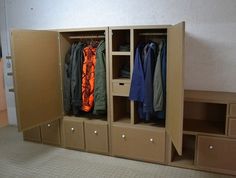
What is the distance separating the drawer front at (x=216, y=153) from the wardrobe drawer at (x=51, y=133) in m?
1.81

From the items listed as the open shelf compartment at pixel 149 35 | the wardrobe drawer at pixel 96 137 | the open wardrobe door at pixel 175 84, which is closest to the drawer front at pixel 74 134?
the wardrobe drawer at pixel 96 137

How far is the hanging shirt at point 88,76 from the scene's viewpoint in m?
2.97

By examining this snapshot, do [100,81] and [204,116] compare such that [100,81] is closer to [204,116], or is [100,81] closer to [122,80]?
[122,80]

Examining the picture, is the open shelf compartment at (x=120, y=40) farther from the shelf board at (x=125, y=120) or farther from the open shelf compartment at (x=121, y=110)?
the shelf board at (x=125, y=120)

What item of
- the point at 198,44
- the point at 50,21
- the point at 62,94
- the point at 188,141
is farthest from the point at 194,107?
the point at 50,21

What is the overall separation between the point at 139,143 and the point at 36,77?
4.64ft

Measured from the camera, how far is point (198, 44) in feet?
9.29

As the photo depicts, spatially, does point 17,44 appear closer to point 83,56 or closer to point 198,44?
point 83,56

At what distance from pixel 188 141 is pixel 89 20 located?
2092 mm

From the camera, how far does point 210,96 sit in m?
2.59

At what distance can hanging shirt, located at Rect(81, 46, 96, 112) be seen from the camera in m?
2.97

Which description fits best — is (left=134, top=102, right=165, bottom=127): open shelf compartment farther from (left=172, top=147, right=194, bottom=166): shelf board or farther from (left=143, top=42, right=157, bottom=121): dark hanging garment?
(left=172, top=147, right=194, bottom=166): shelf board

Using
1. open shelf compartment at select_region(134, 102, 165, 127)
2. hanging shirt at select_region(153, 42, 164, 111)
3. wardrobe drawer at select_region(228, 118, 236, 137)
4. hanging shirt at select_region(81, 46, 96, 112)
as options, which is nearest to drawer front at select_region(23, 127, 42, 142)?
hanging shirt at select_region(81, 46, 96, 112)

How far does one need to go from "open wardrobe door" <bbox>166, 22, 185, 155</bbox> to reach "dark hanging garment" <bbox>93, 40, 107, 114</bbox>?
780mm
